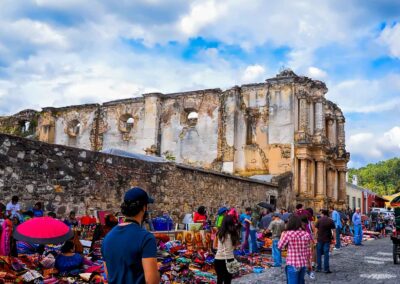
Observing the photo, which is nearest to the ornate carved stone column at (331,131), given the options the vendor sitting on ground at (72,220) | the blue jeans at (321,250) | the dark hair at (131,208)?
the blue jeans at (321,250)

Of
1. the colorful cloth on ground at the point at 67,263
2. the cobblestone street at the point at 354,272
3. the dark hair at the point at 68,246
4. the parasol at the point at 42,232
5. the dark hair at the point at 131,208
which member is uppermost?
the dark hair at the point at 131,208

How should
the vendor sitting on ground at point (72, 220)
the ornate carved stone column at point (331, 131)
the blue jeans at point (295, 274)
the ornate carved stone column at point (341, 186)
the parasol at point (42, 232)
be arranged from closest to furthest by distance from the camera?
the parasol at point (42, 232) < the blue jeans at point (295, 274) < the vendor sitting on ground at point (72, 220) < the ornate carved stone column at point (331, 131) < the ornate carved stone column at point (341, 186)

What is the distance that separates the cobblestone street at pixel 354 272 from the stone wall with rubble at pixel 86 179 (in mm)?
4437

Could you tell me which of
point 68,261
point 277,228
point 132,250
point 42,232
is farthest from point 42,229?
point 277,228

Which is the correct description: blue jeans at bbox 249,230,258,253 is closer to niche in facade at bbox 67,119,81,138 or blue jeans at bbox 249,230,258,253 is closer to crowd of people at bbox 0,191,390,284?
crowd of people at bbox 0,191,390,284

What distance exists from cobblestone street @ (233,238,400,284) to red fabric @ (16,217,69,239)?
4205 mm

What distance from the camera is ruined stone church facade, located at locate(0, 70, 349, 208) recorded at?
28.2 meters

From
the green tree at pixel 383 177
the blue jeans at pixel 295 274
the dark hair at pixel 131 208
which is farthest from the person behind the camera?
the green tree at pixel 383 177

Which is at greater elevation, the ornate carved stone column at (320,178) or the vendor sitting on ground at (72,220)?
the ornate carved stone column at (320,178)

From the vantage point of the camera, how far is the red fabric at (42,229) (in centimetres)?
696

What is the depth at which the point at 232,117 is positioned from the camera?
94.7 ft

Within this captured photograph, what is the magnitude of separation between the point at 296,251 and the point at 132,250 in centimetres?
447

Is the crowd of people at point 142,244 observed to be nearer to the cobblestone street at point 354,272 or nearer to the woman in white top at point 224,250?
the woman in white top at point 224,250

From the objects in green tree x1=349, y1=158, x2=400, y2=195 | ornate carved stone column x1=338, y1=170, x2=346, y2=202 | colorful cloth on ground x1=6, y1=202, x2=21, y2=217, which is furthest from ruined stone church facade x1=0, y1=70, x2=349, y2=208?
green tree x1=349, y1=158, x2=400, y2=195
